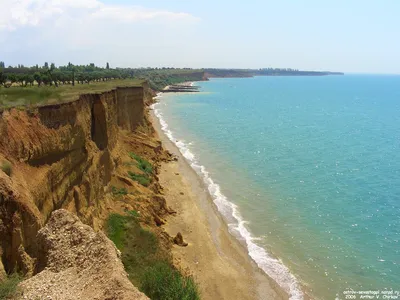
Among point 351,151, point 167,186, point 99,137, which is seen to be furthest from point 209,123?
point 99,137

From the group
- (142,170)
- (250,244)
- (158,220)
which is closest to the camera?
(250,244)

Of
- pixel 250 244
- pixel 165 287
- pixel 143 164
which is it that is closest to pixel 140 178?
pixel 143 164

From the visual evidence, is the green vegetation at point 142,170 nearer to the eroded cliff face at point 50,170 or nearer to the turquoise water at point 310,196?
the eroded cliff face at point 50,170

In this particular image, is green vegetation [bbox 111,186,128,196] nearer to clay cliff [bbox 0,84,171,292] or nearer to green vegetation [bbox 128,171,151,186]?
clay cliff [bbox 0,84,171,292]

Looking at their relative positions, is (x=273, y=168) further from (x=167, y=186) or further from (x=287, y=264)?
(x=287, y=264)

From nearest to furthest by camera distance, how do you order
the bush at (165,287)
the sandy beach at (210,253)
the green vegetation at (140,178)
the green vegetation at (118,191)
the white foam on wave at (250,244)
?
the bush at (165,287)
the sandy beach at (210,253)
the white foam on wave at (250,244)
the green vegetation at (118,191)
the green vegetation at (140,178)

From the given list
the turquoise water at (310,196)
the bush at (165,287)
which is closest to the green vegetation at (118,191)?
the turquoise water at (310,196)

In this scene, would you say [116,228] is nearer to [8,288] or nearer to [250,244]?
[250,244]
